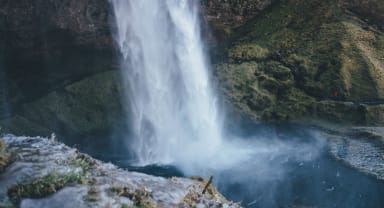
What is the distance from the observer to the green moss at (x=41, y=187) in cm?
548

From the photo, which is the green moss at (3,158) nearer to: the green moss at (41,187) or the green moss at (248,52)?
the green moss at (41,187)

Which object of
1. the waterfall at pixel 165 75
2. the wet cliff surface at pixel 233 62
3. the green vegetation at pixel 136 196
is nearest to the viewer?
the green vegetation at pixel 136 196

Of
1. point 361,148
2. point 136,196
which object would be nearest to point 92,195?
point 136,196

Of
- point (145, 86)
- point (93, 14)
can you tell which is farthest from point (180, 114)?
point (93, 14)

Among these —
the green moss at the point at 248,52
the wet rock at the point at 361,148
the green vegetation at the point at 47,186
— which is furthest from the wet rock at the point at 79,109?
the green vegetation at the point at 47,186

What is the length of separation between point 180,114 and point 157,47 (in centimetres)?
Result: 327

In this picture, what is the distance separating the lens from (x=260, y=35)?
66.7 feet

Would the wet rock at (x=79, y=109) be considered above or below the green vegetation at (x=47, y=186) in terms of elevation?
below

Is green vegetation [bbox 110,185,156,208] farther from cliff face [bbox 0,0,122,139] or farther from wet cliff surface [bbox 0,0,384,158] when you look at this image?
cliff face [bbox 0,0,122,139]

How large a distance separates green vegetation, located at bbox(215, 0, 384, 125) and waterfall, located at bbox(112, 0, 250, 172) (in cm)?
132

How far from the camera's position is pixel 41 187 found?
5.61 metres

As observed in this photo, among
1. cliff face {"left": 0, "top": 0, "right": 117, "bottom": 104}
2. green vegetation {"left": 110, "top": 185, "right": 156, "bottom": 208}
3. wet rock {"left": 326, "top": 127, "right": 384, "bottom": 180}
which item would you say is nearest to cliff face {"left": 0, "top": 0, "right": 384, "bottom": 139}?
cliff face {"left": 0, "top": 0, "right": 117, "bottom": 104}

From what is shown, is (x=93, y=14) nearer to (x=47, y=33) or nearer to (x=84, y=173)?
(x=47, y=33)

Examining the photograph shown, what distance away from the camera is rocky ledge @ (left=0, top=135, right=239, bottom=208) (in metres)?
5.49
